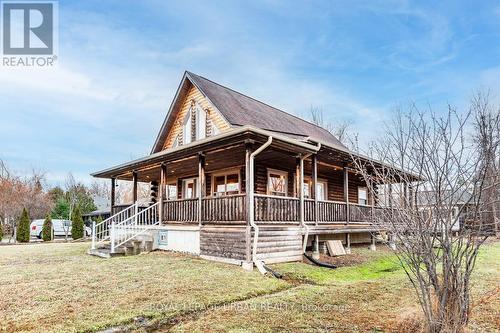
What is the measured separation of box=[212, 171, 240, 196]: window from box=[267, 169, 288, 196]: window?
139cm

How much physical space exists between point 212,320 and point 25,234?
81.5 ft

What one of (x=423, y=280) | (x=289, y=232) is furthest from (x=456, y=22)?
(x=423, y=280)

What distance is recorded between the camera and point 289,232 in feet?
36.3

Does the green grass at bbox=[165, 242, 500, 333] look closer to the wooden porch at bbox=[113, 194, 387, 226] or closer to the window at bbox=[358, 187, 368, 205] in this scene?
the wooden porch at bbox=[113, 194, 387, 226]

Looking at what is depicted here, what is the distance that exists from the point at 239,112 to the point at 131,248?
7368mm

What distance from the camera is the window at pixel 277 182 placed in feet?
50.1

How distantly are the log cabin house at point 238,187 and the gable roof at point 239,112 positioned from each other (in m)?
0.07

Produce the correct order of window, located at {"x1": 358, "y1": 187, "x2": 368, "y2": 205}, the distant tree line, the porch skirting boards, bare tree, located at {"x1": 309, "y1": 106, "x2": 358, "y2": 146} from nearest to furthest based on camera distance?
1. the porch skirting boards
2. window, located at {"x1": 358, "y1": 187, "x2": 368, "y2": 205}
3. the distant tree line
4. bare tree, located at {"x1": 309, "y1": 106, "x2": 358, "y2": 146}

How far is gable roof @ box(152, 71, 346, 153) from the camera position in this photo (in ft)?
50.1

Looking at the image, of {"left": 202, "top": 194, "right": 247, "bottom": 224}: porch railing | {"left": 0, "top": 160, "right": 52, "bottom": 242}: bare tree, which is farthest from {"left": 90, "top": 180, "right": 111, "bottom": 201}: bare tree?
{"left": 202, "top": 194, "right": 247, "bottom": 224}: porch railing

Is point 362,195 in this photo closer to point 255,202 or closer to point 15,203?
point 255,202

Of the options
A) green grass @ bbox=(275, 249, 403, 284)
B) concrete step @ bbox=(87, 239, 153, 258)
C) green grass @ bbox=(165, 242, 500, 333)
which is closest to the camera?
green grass @ bbox=(165, 242, 500, 333)

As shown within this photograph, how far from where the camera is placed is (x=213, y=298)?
6.61m

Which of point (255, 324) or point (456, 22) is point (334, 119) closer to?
point (456, 22)
